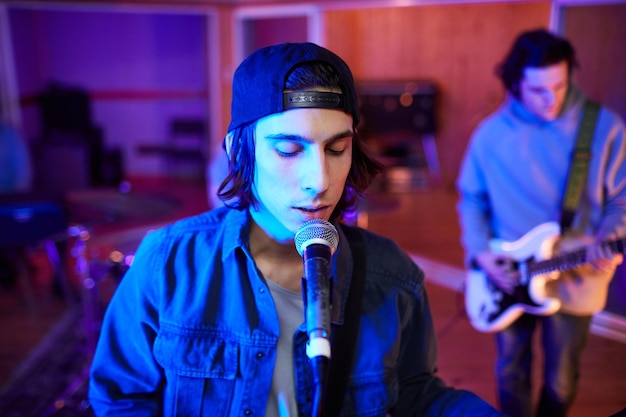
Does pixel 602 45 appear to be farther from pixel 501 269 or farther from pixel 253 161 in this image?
pixel 253 161

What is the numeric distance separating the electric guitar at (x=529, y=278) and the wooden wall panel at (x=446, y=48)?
574 cm

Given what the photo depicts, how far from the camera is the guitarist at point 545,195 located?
2.12 metres

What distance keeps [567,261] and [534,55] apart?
78cm

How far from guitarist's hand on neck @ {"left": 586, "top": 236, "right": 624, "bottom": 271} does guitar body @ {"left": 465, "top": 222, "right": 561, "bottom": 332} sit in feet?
0.51

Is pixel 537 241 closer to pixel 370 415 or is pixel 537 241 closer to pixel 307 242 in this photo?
pixel 370 415

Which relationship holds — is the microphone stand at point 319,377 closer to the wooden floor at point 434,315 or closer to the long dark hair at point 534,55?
the wooden floor at point 434,315

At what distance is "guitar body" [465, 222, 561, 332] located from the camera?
2.21 meters

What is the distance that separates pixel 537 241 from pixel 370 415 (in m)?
1.25

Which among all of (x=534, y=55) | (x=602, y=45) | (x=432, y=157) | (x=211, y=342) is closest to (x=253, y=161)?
(x=211, y=342)

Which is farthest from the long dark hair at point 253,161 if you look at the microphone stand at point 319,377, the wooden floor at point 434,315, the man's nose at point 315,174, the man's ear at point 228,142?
the wooden floor at point 434,315

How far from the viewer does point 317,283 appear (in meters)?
0.87

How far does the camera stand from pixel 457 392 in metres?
1.25

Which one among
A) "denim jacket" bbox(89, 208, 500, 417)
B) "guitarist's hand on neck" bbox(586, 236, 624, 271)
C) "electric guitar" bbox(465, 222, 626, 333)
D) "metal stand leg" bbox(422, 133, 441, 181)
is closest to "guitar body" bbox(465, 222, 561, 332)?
"electric guitar" bbox(465, 222, 626, 333)

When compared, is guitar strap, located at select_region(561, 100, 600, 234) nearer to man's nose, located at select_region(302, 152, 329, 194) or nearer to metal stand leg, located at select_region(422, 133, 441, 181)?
man's nose, located at select_region(302, 152, 329, 194)
